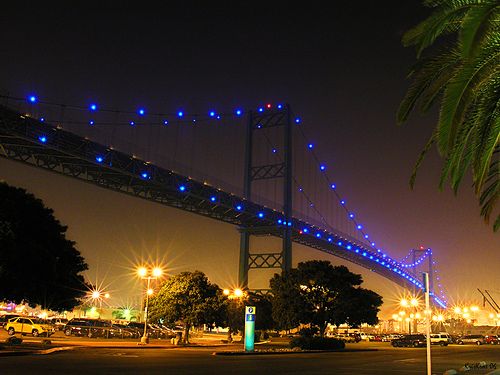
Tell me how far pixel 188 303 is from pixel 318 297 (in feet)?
36.3

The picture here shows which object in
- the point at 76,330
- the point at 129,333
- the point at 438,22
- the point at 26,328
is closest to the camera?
the point at 438,22

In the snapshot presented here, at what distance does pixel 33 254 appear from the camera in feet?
82.2

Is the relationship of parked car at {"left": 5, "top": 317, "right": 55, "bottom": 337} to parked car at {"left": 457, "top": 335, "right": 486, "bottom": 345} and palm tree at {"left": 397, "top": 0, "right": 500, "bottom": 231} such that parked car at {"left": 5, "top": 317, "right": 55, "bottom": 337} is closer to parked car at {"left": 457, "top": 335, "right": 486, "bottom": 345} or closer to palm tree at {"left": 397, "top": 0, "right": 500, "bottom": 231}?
palm tree at {"left": 397, "top": 0, "right": 500, "bottom": 231}

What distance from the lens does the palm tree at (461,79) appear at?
8023 millimetres

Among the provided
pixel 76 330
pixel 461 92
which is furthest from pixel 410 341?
pixel 461 92

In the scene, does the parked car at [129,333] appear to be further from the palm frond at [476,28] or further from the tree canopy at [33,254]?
the palm frond at [476,28]

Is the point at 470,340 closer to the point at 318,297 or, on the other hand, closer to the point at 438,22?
the point at 318,297

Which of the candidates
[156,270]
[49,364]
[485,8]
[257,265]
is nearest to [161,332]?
[156,270]

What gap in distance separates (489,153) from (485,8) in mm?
3853

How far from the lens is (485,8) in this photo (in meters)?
7.59

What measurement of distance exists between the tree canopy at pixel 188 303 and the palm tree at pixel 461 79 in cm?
3097

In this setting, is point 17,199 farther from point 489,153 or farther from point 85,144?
point 489,153

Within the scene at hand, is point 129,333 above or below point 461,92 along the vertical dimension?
below

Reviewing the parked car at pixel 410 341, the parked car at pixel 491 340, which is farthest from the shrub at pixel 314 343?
the parked car at pixel 491 340
